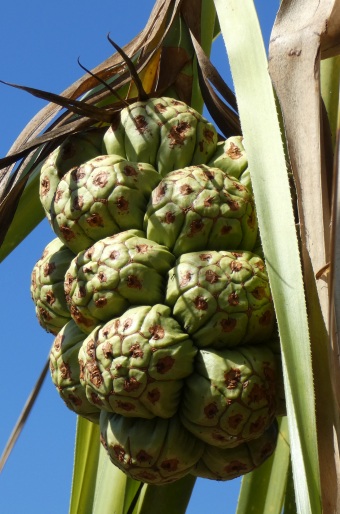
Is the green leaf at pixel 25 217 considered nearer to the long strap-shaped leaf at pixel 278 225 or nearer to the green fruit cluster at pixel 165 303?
the green fruit cluster at pixel 165 303

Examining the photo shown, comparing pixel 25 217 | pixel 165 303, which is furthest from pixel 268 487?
pixel 25 217

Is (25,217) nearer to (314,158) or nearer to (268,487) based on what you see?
(268,487)

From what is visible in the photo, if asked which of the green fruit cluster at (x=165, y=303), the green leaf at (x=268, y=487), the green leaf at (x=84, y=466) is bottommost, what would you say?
the green leaf at (x=268, y=487)

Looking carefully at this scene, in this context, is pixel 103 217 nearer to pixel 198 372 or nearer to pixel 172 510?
pixel 198 372

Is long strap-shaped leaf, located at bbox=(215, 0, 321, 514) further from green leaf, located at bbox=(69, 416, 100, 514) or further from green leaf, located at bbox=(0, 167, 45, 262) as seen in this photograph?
green leaf, located at bbox=(69, 416, 100, 514)

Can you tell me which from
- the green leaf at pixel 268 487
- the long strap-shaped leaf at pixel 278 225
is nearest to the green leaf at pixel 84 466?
the green leaf at pixel 268 487

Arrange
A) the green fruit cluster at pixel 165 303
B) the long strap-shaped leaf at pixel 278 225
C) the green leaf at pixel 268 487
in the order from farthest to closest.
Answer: the green leaf at pixel 268 487 < the green fruit cluster at pixel 165 303 < the long strap-shaped leaf at pixel 278 225

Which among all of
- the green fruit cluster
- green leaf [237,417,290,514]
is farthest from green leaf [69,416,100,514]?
the green fruit cluster
